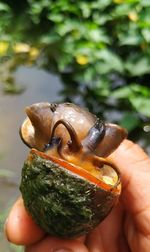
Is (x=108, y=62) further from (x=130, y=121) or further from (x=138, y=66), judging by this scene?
(x=130, y=121)

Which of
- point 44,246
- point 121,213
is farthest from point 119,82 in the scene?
point 44,246

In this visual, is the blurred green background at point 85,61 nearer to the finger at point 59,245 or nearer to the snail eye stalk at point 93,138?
the finger at point 59,245

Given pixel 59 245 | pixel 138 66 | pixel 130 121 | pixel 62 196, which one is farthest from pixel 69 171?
pixel 138 66

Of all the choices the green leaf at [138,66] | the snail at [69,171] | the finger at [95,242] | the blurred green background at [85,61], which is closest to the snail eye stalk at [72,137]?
the snail at [69,171]

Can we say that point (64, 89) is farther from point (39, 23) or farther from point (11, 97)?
point (39, 23)

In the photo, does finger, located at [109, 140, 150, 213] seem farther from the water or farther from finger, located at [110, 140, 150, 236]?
the water

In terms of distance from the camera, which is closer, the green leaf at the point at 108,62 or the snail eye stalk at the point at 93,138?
the snail eye stalk at the point at 93,138
